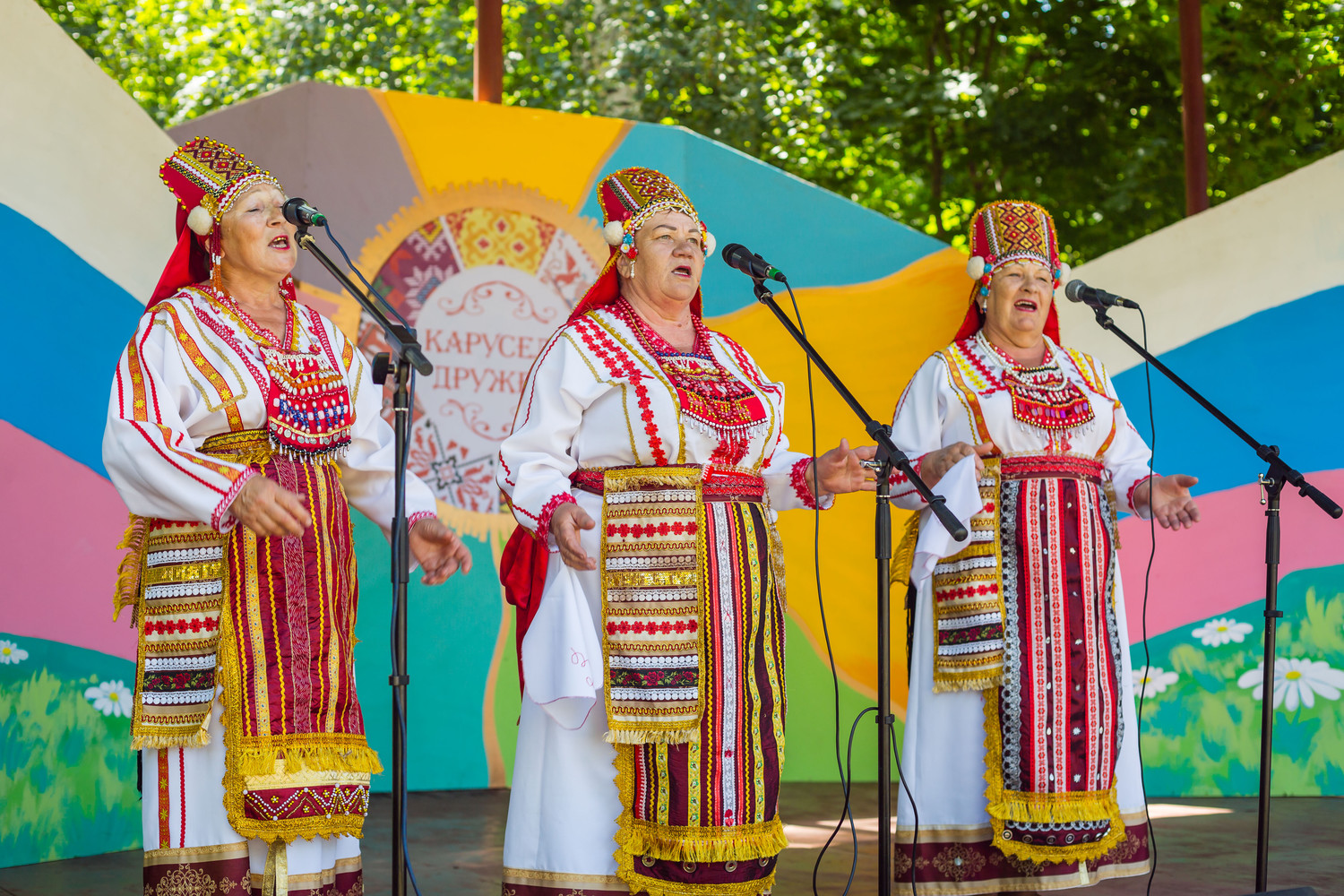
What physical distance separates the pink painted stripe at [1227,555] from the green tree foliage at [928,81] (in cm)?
532

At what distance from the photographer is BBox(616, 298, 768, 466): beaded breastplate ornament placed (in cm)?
309

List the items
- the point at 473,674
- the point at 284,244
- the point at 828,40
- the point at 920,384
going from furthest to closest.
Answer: the point at 828,40 < the point at 473,674 < the point at 920,384 < the point at 284,244

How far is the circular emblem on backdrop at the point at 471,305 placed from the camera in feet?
18.7

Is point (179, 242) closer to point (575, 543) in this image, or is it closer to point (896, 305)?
point (575, 543)

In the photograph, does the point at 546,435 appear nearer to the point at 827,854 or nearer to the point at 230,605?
the point at 230,605

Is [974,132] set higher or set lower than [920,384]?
higher

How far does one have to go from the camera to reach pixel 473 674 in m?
5.74

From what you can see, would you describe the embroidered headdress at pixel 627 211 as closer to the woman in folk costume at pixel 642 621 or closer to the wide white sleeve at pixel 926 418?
the woman in folk costume at pixel 642 621

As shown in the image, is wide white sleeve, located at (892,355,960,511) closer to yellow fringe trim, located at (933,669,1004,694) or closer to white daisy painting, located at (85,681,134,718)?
yellow fringe trim, located at (933,669,1004,694)

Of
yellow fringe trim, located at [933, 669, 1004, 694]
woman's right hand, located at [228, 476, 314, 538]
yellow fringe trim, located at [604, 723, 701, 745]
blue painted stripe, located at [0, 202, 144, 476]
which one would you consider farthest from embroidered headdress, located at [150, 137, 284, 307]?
yellow fringe trim, located at [933, 669, 1004, 694]

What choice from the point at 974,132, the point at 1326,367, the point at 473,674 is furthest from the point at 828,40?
the point at 473,674

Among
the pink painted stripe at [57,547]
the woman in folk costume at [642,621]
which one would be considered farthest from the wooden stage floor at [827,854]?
the woman in folk costume at [642,621]

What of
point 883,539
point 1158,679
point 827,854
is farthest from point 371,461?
point 1158,679

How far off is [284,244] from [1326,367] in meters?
4.57
